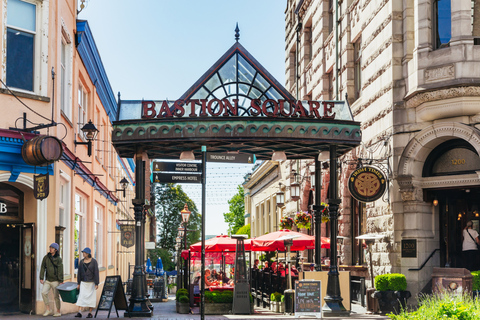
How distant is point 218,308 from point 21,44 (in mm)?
9033

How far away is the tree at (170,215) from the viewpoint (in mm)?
80188

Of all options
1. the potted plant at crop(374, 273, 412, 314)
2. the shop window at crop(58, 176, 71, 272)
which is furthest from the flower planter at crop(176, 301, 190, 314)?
the potted plant at crop(374, 273, 412, 314)

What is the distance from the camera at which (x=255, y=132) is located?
16.6m

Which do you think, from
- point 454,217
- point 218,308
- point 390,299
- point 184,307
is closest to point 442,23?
point 454,217

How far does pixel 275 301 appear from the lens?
71.7 feet

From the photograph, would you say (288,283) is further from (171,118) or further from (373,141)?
(171,118)

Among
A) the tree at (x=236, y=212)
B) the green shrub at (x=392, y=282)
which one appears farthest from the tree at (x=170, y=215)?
the green shrub at (x=392, y=282)

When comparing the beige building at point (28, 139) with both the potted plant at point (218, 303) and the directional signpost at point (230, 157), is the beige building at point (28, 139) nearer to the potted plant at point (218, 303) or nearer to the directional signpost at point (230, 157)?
the directional signpost at point (230, 157)

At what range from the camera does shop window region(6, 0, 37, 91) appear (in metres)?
16.3

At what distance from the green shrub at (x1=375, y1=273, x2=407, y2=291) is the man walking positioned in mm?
7940

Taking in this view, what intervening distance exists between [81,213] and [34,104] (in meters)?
8.22

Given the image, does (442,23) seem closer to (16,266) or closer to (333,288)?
(333,288)

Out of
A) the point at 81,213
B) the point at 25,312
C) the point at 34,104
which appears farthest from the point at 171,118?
the point at 81,213

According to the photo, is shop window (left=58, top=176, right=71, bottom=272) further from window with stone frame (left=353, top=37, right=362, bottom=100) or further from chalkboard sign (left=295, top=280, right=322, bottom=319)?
window with stone frame (left=353, top=37, right=362, bottom=100)
